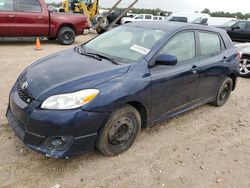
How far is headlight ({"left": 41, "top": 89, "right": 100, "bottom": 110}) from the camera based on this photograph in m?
2.76

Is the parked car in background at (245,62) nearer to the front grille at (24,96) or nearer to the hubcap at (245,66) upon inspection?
the hubcap at (245,66)

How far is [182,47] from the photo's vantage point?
3.99 m

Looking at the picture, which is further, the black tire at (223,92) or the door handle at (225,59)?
the black tire at (223,92)

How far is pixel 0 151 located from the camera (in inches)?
127

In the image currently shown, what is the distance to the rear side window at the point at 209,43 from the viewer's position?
4.39 metres

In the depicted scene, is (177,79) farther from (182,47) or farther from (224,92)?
(224,92)

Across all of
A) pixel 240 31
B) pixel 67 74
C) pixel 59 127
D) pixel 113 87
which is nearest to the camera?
pixel 59 127

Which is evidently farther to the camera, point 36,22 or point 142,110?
point 36,22

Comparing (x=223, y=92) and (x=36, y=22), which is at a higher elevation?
(x=36, y=22)

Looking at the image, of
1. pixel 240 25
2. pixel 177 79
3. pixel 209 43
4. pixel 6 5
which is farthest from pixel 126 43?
pixel 240 25

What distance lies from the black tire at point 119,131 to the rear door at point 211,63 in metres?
1.54

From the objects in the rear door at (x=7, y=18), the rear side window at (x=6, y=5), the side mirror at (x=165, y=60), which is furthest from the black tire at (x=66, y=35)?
the side mirror at (x=165, y=60)

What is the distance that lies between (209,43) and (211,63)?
1.26ft

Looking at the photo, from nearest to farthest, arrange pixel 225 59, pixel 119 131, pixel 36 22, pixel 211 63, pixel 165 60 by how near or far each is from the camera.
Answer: pixel 119 131 < pixel 165 60 < pixel 211 63 < pixel 225 59 < pixel 36 22
